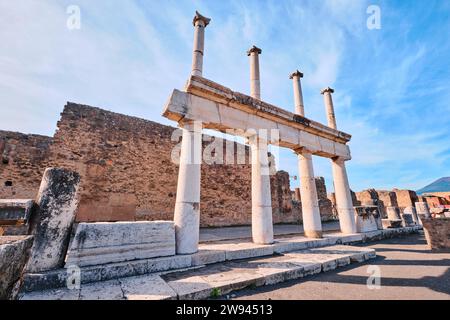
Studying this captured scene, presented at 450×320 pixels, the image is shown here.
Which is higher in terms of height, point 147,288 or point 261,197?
point 261,197

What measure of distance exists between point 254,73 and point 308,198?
4.21 metres

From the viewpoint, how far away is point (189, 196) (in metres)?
4.24

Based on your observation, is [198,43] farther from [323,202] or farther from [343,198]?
[323,202]

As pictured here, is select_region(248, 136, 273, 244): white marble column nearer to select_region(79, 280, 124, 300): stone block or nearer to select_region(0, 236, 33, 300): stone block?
select_region(79, 280, 124, 300): stone block

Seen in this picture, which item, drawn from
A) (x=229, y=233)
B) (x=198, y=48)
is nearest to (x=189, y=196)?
(x=198, y=48)

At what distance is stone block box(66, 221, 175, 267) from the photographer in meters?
3.08

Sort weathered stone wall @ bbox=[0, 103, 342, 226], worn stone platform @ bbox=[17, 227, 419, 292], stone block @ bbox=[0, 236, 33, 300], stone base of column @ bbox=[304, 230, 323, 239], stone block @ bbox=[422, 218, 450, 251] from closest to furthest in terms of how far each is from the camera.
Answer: stone block @ bbox=[0, 236, 33, 300], worn stone platform @ bbox=[17, 227, 419, 292], stone block @ bbox=[422, 218, 450, 251], stone base of column @ bbox=[304, 230, 323, 239], weathered stone wall @ bbox=[0, 103, 342, 226]

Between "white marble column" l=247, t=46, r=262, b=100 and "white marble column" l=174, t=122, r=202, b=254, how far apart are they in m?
2.37

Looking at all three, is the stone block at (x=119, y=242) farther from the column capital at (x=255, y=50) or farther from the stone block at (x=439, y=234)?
the stone block at (x=439, y=234)

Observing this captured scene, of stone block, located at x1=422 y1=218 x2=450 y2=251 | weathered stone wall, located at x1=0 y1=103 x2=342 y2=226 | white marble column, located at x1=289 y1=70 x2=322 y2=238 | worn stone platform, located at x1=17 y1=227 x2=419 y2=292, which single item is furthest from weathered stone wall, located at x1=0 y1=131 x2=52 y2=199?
stone block, located at x1=422 y1=218 x2=450 y2=251

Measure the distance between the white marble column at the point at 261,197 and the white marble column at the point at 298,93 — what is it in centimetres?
250
